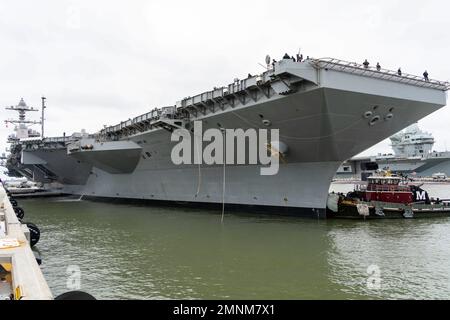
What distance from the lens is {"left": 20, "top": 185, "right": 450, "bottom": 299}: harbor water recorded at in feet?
24.5

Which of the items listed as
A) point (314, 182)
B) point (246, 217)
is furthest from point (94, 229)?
point (314, 182)

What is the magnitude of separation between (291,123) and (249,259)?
7.53 metres

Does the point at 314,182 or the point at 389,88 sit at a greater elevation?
the point at 389,88

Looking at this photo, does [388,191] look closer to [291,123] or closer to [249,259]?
[291,123]

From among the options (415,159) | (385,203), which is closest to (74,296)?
(385,203)

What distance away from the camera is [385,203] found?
19875 mm

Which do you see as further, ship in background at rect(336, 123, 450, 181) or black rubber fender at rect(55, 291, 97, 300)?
ship in background at rect(336, 123, 450, 181)

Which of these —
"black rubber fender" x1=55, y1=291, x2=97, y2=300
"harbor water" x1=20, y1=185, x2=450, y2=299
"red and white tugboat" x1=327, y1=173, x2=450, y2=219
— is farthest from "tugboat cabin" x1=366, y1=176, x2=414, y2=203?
"black rubber fender" x1=55, y1=291, x2=97, y2=300

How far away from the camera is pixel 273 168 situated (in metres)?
18.0

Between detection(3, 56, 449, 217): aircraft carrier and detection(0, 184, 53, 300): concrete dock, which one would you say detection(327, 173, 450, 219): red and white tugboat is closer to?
detection(3, 56, 449, 217): aircraft carrier

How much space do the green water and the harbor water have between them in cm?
2
